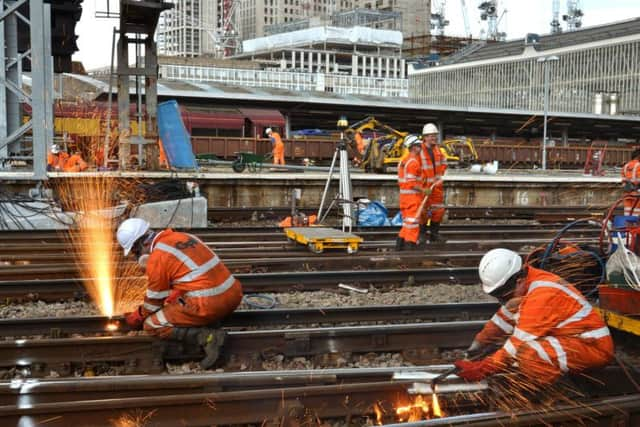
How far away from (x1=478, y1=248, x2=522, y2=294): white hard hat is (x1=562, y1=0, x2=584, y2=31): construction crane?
116 meters

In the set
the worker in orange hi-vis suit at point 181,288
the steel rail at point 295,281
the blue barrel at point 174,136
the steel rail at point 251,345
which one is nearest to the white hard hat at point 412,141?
the steel rail at point 295,281

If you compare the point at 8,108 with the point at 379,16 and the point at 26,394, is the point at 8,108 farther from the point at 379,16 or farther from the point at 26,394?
the point at 379,16

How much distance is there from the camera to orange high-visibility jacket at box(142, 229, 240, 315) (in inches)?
213

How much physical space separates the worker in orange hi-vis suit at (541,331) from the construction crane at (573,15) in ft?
381

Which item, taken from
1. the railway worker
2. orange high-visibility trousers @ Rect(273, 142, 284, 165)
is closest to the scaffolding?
orange high-visibility trousers @ Rect(273, 142, 284, 165)

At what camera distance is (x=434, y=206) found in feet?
33.5

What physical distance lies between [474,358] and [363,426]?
953mm

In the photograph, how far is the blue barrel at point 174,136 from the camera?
56.5 ft

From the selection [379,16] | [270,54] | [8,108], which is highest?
[379,16]

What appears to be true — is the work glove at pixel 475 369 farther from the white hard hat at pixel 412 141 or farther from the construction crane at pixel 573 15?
the construction crane at pixel 573 15

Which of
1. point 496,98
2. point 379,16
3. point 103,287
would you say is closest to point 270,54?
point 379,16

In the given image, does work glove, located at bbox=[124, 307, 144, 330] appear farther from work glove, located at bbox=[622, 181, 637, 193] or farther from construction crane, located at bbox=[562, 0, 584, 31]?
construction crane, located at bbox=[562, 0, 584, 31]

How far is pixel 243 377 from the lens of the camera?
4809 mm

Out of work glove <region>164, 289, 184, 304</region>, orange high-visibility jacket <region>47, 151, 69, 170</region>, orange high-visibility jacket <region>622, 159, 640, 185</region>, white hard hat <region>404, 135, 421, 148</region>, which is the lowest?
work glove <region>164, 289, 184, 304</region>
